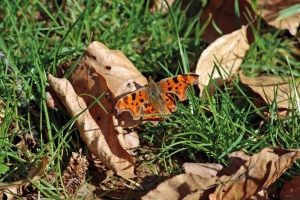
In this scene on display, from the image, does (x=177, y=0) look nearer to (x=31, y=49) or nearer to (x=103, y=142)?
(x=31, y=49)

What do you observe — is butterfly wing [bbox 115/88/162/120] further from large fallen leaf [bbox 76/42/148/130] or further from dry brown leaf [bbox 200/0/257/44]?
dry brown leaf [bbox 200/0/257/44]

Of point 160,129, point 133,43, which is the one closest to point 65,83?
point 160,129

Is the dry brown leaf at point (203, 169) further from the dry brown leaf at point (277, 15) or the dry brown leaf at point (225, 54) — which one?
the dry brown leaf at point (277, 15)

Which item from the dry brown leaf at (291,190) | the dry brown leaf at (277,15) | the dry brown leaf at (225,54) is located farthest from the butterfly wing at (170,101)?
the dry brown leaf at (277,15)

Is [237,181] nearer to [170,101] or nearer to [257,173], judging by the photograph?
[257,173]

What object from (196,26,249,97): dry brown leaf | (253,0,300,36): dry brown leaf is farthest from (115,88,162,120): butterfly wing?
(253,0,300,36): dry brown leaf

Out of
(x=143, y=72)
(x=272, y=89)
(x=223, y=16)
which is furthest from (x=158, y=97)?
(x=223, y=16)
